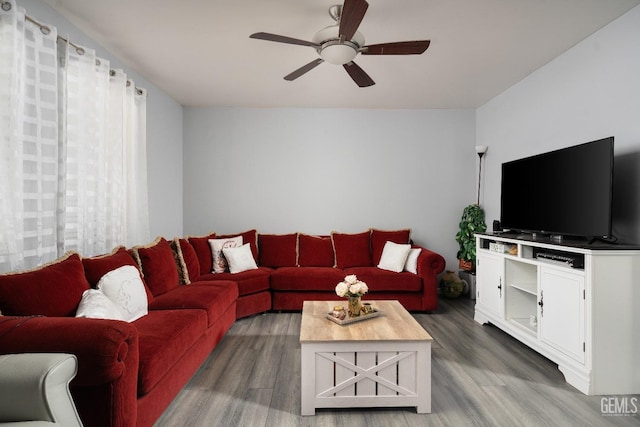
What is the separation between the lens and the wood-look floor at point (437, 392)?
1.97 metres

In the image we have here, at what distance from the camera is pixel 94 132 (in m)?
2.81

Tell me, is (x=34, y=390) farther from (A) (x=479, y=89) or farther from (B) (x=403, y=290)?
(A) (x=479, y=89)

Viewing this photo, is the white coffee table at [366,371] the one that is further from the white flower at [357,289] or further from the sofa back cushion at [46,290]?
the sofa back cushion at [46,290]

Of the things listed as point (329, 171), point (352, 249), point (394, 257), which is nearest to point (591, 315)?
point (394, 257)

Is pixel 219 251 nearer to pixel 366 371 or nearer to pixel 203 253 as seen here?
pixel 203 253

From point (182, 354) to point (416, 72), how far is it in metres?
3.42

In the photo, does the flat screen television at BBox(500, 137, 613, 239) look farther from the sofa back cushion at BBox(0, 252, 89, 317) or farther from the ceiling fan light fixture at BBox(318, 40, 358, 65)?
the sofa back cushion at BBox(0, 252, 89, 317)

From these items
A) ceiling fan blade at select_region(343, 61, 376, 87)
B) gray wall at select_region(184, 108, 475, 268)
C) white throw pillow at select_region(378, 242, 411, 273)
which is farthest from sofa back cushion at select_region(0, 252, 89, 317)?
white throw pillow at select_region(378, 242, 411, 273)

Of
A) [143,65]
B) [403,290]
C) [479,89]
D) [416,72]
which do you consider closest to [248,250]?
[403,290]

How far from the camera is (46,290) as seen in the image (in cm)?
184

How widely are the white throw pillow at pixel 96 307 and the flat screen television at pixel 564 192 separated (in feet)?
11.1

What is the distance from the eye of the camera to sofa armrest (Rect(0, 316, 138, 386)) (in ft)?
4.68

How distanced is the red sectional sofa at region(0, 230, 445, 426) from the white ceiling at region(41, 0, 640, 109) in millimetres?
1852

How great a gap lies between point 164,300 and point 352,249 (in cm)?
249
